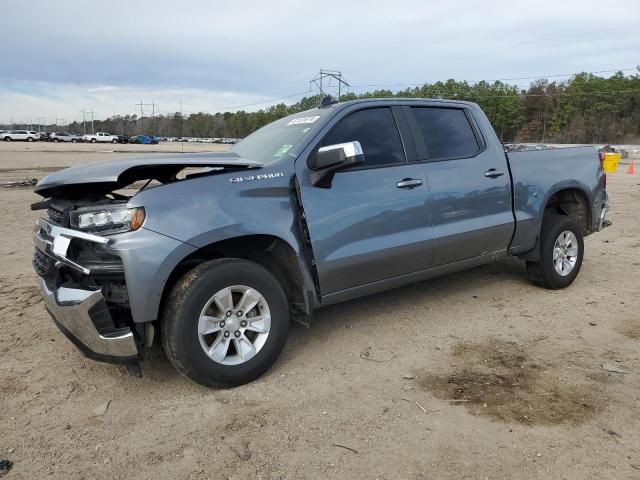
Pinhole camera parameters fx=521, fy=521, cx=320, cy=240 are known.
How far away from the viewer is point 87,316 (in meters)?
3.07

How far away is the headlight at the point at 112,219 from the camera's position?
3108mm

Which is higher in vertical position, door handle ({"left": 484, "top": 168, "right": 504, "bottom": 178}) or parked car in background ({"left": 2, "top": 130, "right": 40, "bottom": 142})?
parked car in background ({"left": 2, "top": 130, "right": 40, "bottom": 142})

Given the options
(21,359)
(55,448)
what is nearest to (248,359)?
(55,448)

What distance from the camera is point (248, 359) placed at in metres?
3.46

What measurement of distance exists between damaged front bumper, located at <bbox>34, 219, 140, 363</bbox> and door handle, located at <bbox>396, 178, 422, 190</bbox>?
87.4 inches

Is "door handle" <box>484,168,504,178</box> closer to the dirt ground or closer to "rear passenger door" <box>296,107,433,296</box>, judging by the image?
"rear passenger door" <box>296,107,433,296</box>

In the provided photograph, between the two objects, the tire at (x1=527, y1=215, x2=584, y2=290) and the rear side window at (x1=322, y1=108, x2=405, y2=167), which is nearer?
the rear side window at (x1=322, y1=108, x2=405, y2=167)

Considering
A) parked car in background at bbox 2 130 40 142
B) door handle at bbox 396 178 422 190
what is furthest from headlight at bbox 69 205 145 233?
parked car in background at bbox 2 130 40 142

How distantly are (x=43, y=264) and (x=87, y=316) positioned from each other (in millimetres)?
799

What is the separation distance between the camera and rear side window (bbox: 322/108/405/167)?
4.05 m

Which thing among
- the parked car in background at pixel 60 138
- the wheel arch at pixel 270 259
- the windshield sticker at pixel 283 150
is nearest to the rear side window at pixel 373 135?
the windshield sticker at pixel 283 150

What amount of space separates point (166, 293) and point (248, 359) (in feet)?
2.27

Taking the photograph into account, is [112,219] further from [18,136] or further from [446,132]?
[18,136]

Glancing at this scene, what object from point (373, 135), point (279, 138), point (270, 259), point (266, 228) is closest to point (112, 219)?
point (266, 228)
